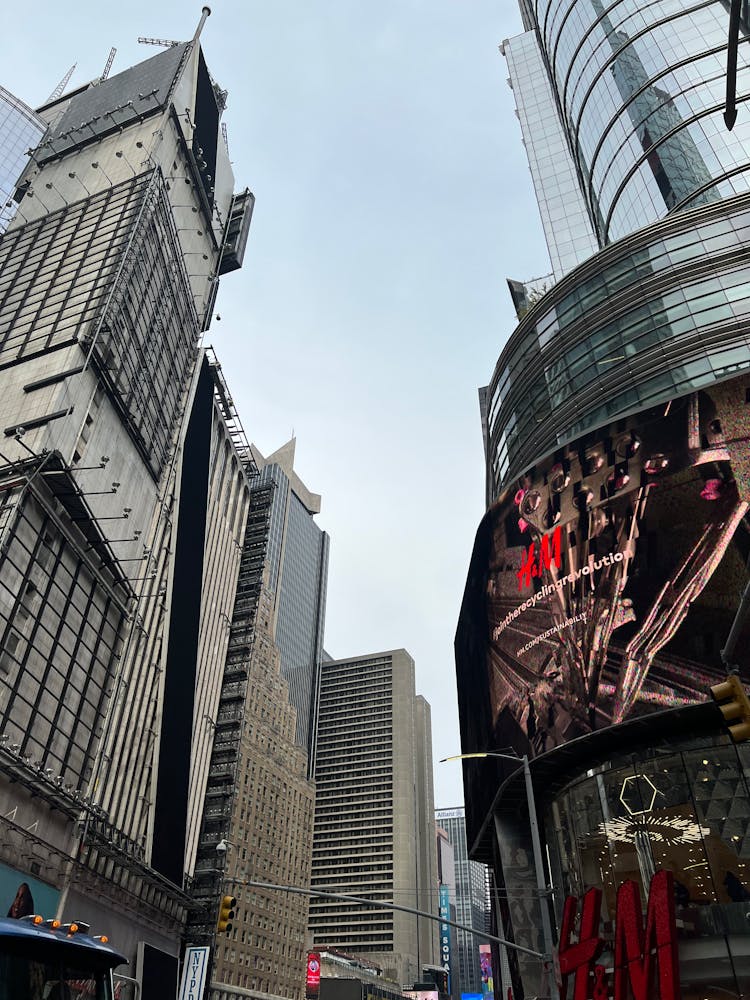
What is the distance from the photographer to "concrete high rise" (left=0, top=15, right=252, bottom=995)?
4653 cm

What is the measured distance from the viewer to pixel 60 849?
149 feet

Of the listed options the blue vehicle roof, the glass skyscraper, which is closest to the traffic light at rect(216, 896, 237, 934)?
the blue vehicle roof

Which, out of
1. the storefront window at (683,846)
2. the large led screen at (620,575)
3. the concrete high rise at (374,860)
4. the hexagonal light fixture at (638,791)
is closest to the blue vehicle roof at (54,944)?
the storefront window at (683,846)

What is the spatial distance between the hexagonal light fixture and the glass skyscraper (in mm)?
109783

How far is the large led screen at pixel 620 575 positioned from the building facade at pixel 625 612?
9 cm

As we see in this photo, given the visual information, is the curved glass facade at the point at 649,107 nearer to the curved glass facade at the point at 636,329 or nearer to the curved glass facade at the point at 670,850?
the curved glass facade at the point at 636,329

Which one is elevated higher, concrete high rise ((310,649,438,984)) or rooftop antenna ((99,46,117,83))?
rooftop antenna ((99,46,117,83))

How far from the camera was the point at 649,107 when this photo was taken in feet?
201

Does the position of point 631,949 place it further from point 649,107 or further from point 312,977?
point 312,977

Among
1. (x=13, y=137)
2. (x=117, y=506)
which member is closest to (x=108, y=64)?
(x=13, y=137)

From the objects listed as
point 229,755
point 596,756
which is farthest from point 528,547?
point 229,755

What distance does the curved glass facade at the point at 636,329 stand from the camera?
4109 cm

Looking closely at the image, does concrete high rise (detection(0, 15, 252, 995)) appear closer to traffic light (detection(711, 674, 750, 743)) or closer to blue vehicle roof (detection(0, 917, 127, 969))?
blue vehicle roof (detection(0, 917, 127, 969))

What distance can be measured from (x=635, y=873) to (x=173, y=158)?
79.4 metres
